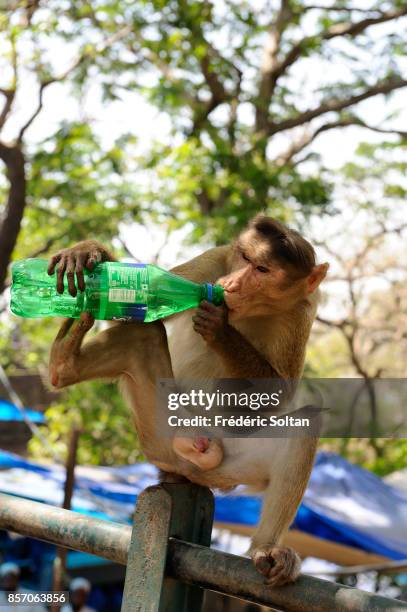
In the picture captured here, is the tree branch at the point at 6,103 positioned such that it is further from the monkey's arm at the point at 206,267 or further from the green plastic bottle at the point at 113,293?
the green plastic bottle at the point at 113,293

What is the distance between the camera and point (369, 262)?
37.8ft

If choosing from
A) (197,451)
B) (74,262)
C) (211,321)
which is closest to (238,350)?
(211,321)

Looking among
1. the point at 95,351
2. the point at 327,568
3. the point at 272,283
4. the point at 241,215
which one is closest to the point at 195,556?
the point at 95,351

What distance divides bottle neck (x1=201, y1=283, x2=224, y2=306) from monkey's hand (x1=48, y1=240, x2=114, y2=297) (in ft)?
1.00

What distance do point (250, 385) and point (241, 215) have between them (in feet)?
13.8

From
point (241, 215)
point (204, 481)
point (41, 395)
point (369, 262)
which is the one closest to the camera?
point (204, 481)

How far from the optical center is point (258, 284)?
2.32 m

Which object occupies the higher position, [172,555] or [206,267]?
[206,267]

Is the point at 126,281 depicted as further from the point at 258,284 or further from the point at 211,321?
the point at 258,284

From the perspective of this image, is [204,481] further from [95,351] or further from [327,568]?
[327,568]

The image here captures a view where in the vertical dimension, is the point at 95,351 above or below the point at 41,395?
above

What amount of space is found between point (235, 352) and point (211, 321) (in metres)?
0.16

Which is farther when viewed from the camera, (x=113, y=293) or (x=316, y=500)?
(x=316, y=500)

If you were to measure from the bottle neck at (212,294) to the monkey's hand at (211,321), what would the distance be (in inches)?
0.8
